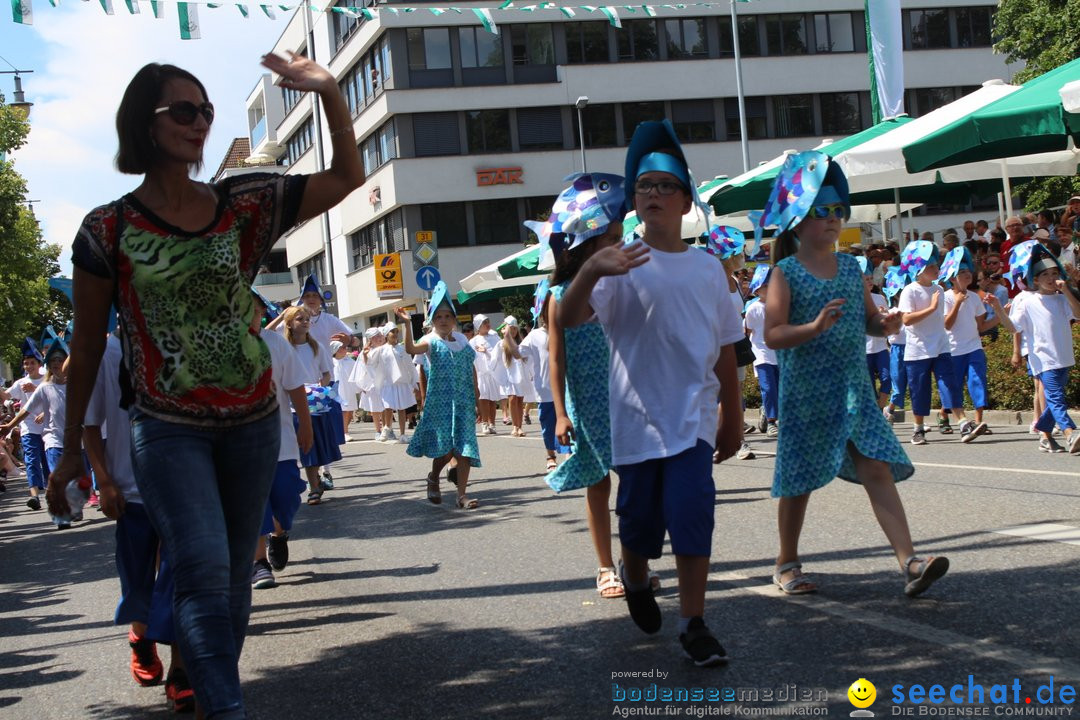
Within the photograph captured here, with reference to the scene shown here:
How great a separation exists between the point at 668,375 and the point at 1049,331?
7462mm

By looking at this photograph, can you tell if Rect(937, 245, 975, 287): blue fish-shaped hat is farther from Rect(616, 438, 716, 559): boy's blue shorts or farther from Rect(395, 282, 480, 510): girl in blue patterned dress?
Rect(616, 438, 716, 559): boy's blue shorts

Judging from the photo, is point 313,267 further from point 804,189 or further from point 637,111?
point 804,189

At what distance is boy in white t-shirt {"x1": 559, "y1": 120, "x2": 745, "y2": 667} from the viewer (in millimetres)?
4844

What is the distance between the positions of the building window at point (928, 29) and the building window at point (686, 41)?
750 cm

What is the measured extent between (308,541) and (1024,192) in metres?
37.0

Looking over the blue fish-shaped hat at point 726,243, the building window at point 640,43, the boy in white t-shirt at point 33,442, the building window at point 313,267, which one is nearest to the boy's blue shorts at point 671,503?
the blue fish-shaped hat at point 726,243

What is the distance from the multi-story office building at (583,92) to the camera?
4691 centimetres

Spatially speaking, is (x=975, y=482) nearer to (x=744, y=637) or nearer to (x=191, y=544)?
(x=744, y=637)

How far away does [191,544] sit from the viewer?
3643mm

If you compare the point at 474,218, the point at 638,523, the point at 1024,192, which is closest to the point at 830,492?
the point at 638,523

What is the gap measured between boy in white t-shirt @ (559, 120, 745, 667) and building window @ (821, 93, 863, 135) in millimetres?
45377

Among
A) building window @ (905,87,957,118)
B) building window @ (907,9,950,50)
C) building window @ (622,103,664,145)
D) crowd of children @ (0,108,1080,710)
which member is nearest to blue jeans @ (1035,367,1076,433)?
crowd of children @ (0,108,1080,710)

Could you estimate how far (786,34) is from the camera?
48000 millimetres

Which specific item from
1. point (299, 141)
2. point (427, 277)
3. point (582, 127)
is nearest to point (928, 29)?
point (582, 127)
